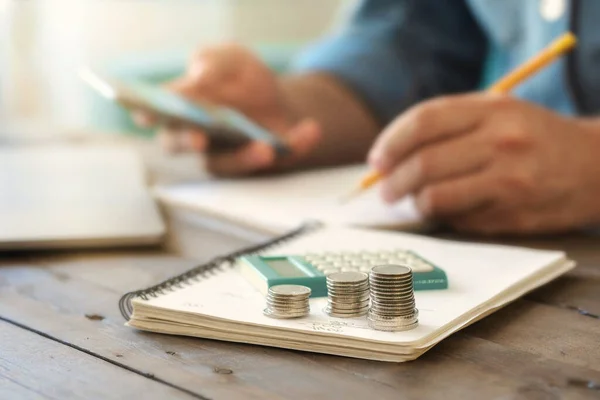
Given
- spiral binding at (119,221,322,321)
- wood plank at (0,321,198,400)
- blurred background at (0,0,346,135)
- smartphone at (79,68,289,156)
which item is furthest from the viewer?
blurred background at (0,0,346,135)

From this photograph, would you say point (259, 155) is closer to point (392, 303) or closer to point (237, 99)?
point (237, 99)

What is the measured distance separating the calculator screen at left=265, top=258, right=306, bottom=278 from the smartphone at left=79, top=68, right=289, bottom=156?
429 millimetres

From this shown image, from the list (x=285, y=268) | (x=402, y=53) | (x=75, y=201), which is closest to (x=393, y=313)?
(x=285, y=268)

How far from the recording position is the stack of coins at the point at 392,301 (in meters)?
0.44

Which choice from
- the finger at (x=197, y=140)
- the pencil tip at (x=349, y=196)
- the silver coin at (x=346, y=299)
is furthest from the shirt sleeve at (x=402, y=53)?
the silver coin at (x=346, y=299)

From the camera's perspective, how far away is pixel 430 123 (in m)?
0.76

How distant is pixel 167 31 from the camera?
3.31 m

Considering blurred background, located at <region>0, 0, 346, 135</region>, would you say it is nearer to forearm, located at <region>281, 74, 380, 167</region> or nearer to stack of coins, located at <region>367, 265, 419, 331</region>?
forearm, located at <region>281, 74, 380, 167</region>

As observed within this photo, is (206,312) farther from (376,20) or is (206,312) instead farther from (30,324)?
(376,20)

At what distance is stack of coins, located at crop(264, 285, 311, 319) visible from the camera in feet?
1.50

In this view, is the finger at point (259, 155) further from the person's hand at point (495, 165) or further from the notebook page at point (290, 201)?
the person's hand at point (495, 165)

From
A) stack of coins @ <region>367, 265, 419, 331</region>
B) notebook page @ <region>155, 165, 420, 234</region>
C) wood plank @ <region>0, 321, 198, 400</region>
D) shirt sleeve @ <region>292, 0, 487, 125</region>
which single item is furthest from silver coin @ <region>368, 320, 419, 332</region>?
shirt sleeve @ <region>292, 0, 487, 125</region>

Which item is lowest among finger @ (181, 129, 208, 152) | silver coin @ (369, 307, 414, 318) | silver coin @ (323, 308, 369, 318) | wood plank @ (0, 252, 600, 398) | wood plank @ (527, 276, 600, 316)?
wood plank @ (527, 276, 600, 316)

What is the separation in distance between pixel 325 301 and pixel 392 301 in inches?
2.3
